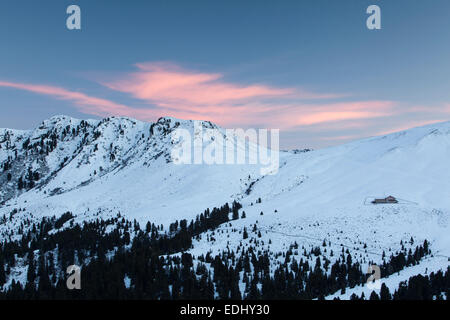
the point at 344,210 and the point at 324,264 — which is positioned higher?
the point at 344,210

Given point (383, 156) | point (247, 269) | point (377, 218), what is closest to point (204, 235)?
point (247, 269)

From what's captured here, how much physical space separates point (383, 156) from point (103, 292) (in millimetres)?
154929

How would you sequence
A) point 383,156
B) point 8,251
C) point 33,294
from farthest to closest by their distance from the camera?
point 383,156 < point 8,251 < point 33,294

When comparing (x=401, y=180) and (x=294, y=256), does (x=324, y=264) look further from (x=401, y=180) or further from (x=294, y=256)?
(x=401, y=180)

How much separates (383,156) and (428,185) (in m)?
46.0

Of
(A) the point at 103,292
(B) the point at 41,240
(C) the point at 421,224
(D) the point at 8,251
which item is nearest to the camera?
(A) the point at 103,292

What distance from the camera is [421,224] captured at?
106 metres

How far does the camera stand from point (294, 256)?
94500 millimetres

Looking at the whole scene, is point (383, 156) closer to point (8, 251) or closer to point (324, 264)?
point (324, 264)

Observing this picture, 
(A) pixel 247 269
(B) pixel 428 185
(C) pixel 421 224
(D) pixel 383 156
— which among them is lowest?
(A) pixel 247 269

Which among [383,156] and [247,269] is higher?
[383,156]

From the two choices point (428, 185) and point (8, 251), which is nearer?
point (428, 185)

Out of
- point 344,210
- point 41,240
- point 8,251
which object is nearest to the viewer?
point 344,210

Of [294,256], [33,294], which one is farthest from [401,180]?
[33,294]
